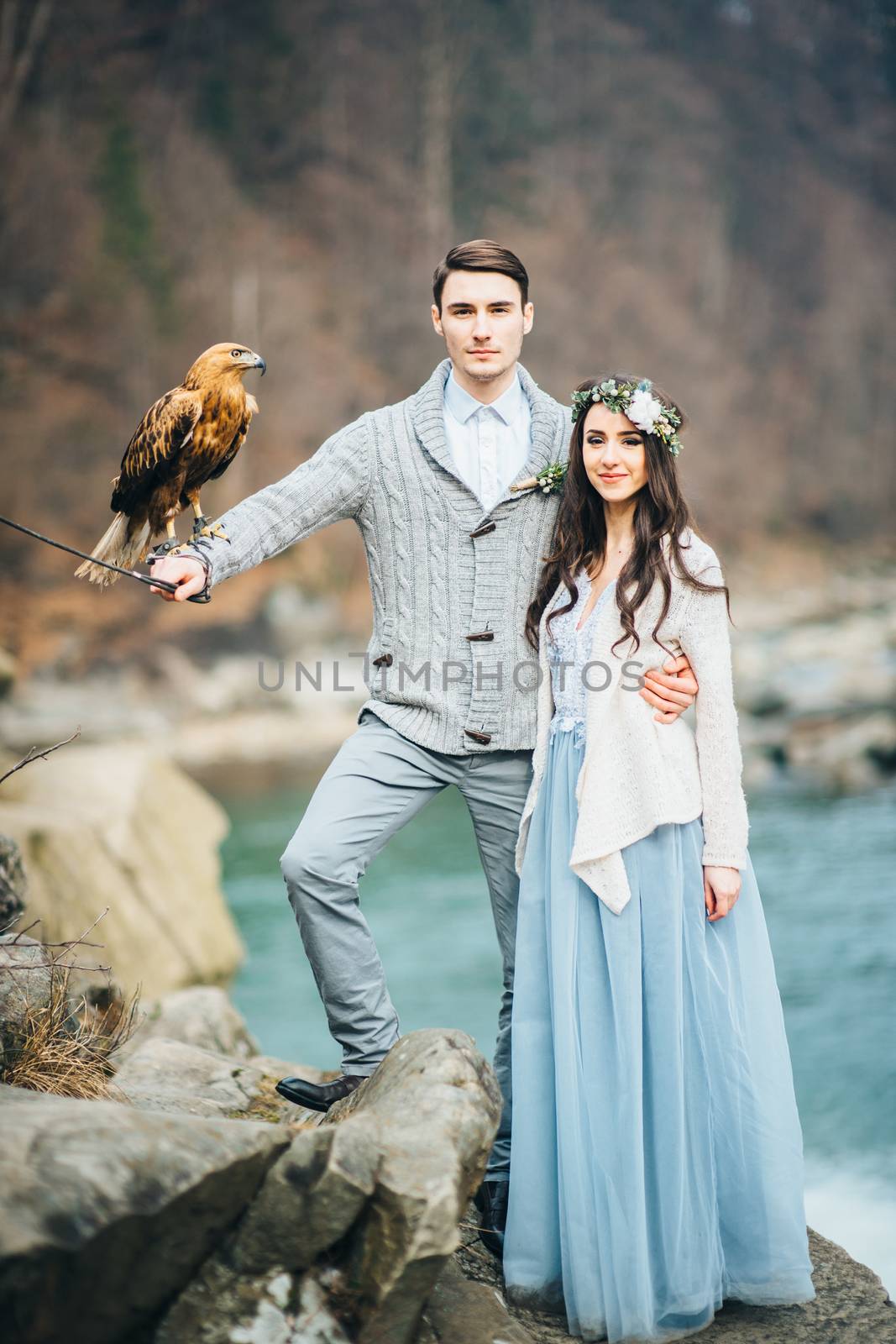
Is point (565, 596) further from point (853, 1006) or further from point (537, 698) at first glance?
point (853, 1006)

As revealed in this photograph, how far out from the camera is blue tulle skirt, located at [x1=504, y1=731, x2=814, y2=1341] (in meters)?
2.26

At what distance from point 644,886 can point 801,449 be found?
80.0ft

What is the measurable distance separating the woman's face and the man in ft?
0.59

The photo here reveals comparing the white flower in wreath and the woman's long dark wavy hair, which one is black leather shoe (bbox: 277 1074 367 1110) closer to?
the woman's long dark wavy hair

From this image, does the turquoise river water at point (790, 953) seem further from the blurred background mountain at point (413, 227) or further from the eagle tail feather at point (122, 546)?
the blurred background mountain at point (413, 227)

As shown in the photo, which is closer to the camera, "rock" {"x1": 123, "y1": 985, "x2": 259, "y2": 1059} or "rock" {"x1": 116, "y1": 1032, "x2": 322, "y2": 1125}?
"rock" {"x1": 116, "y1": 1032, "x2": 322, "y2": 1125}

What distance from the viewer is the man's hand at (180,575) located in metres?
2.28

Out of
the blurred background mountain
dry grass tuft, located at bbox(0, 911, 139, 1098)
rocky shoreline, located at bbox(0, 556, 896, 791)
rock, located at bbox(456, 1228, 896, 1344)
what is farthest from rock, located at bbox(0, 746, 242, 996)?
the blurred background mountain

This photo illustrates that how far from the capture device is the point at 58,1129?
1.70 meters

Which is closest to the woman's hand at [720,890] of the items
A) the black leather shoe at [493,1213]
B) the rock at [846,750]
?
A: the black leather shoe at [493,1213]

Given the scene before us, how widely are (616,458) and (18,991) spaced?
1602 mm

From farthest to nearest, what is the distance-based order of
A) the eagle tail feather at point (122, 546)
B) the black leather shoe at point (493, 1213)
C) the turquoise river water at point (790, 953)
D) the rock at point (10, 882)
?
the turquoise river water at point (790, 953), the rock at point (10, 882), the eagle tail feather at point (122, 546), the black leather shoe at point (493, 1213)

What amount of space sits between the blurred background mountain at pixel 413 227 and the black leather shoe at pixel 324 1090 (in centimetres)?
1345

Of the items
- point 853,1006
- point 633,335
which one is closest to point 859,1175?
point 853,1006
